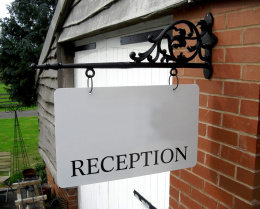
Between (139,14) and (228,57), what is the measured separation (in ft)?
2.37

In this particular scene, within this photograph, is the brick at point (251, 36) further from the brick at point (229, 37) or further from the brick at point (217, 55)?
the brick at point (217, 55)

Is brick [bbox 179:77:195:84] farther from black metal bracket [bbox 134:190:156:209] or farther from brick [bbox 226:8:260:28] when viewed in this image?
black metal bracket [bbox 134:190:156:209]

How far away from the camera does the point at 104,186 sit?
3.29m

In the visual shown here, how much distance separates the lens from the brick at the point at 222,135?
126 cm

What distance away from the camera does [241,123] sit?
3.96 feet

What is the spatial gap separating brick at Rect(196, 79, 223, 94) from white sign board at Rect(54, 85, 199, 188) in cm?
10

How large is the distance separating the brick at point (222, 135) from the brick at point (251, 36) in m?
0.43

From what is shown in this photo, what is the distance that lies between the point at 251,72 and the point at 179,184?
0.87 m

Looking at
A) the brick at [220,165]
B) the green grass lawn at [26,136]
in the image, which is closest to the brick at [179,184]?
the brick at [220,165]

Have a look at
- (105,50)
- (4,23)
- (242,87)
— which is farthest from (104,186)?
(4,23)

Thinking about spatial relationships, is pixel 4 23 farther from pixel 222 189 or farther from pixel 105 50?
pixel 222 189

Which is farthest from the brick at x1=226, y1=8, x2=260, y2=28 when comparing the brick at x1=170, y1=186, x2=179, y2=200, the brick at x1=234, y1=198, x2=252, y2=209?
the brick at x1=170, y1=186, x2=179, y2=200

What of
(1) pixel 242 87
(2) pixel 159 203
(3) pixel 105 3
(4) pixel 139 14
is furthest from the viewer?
(3) pixel 105 3

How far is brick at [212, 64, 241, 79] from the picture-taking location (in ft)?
3.98
